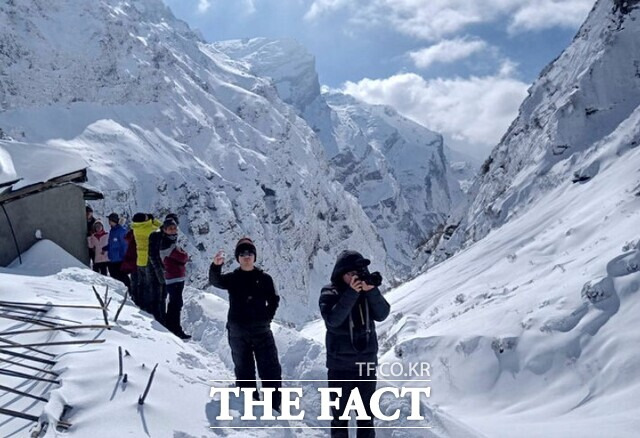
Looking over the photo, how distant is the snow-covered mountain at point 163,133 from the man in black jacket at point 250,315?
171 ft

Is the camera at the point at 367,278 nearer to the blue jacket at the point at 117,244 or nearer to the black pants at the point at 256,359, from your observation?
the black pants at the point at 256,359

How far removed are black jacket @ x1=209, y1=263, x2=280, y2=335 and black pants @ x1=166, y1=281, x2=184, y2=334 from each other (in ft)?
10.2

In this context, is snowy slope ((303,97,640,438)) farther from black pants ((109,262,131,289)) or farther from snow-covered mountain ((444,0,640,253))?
black pants ((109,262,131,289))

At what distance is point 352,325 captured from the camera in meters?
4.23

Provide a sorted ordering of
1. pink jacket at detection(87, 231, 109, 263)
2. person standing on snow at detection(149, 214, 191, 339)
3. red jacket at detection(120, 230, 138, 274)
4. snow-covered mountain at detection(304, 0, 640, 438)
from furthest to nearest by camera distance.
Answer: pink jacket at detection(87, 231, 109, 263) → red jacket at detection(120, 230, 138, 274) → person standing on snow at detection(149, 214, 191, 339) → snow-covered mountain at detection(304, 0, 640, 438)

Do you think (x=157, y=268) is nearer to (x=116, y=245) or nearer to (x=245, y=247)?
(x=116, y=245)

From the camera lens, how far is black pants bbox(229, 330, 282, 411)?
521 centimetres

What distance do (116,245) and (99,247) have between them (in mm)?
933

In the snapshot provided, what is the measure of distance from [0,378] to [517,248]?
11152 mm

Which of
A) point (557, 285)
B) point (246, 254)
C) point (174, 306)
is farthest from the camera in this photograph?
point (557, 285)

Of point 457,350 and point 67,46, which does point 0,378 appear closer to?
point 457,350

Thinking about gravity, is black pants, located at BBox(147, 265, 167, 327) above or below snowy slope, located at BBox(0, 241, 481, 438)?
above

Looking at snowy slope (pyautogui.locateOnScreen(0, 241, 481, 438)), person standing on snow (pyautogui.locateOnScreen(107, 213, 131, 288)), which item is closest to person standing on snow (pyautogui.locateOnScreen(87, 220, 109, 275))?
person standing on snow (pyautogui.locateOnScreen(107, 213, 131, 288))

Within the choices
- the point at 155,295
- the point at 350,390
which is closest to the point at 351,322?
the point at 350,390
